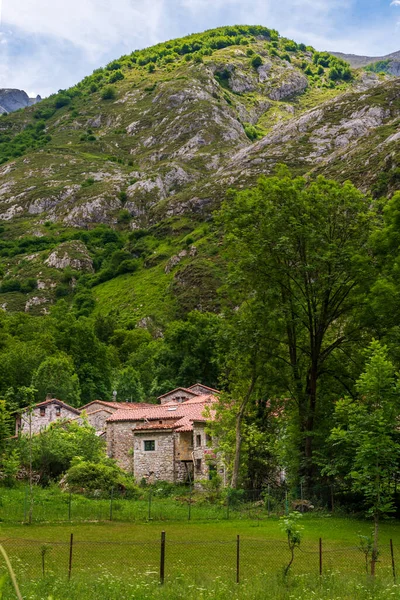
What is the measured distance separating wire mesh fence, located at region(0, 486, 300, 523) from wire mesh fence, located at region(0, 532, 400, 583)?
731cm

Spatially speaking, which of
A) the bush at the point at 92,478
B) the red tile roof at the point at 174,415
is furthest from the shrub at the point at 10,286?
the bush at the point at 92,478

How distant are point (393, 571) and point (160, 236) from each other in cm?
16463

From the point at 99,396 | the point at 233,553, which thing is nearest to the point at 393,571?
the point at 233,553

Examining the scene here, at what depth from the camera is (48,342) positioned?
97812 mm

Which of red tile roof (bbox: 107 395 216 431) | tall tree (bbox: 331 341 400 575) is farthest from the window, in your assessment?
tall tree (bbox: 331 341 400 575)

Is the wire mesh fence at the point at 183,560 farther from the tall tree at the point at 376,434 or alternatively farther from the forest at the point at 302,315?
the forest at the point at 302,315

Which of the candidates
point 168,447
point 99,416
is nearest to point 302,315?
point 168,447

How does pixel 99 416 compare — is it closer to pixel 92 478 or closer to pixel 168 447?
pixel 168 447

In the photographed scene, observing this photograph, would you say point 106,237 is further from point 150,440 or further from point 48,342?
point 150,440

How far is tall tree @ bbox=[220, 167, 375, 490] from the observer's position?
121 feet

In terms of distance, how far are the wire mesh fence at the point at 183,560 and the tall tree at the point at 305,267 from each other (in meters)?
13.9

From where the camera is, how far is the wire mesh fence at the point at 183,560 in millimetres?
17594

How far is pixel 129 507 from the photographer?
3519 centimetres

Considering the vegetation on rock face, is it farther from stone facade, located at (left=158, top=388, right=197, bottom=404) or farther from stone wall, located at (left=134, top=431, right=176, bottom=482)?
stone facade, located at (left=158, top=388, right=197, bottom=404)
